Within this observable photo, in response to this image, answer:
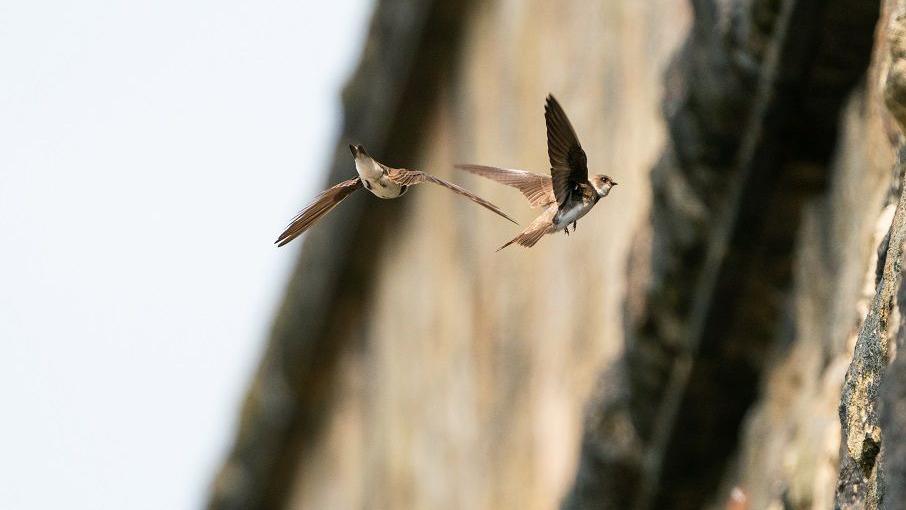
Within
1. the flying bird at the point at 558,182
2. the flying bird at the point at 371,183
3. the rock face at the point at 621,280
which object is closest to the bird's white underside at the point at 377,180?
the flying bird at the point at 371,183

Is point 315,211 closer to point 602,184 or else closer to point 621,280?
point 602,184

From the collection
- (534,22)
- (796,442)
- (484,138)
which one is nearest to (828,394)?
(796,442)

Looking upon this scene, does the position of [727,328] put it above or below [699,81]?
below

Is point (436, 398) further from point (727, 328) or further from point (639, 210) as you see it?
point (727, 328)

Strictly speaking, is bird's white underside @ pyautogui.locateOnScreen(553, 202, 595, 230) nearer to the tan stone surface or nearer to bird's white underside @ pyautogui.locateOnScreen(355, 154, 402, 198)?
bird's white underside @ pyautogui.locateOnScreen(355, 154, 402, 198)

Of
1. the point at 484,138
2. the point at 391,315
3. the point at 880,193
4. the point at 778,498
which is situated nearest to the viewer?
the point at 880,193

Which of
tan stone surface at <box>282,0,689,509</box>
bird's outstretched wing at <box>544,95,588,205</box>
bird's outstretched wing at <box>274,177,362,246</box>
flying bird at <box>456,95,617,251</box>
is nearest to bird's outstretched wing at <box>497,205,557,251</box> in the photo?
flying bird at <box>456,95,617,251</box>

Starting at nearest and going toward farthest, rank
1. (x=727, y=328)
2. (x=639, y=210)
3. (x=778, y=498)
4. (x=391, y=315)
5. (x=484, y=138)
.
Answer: (x=778, y=498)
(x=727, y=328)
(x=639, y=210)
(x=484, y=138)
(x=391, y=315)

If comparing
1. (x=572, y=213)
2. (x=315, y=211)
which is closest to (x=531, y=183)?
(x=572, y=213)
